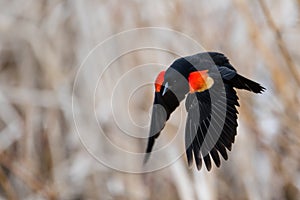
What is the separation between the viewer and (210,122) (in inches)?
20.7

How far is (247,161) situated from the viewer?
5.22 ft

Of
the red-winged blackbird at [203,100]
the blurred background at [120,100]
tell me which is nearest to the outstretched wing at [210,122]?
the red-winged blackbird at [203,100]

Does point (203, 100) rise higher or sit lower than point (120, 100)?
higher

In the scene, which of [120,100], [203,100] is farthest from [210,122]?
[120,100]

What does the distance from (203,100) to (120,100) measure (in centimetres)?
124

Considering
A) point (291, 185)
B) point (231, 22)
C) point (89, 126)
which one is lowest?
point (291, 185)

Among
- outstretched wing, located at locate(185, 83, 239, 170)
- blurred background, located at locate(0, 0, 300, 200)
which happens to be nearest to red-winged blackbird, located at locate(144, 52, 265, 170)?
outstretched wing, located at locate(185, 83, 239, 170)

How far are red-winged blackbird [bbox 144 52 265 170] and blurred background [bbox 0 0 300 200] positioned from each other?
744 mm

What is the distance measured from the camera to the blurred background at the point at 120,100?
4.88 ft

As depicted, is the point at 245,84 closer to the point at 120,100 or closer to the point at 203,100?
the point at 203,100

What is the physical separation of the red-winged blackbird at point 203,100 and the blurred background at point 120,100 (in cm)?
74

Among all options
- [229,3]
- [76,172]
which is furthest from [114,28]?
[76,172]

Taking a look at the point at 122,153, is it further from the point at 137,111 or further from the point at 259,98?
the point at 259,98

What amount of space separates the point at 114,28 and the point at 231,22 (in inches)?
14.1
